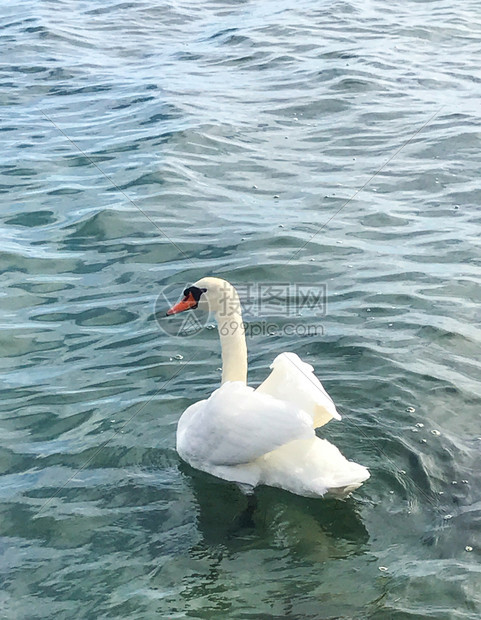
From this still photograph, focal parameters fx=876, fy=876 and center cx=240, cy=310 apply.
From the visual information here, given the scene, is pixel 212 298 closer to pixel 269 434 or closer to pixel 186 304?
pixel 186 304

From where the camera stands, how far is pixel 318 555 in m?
5.37

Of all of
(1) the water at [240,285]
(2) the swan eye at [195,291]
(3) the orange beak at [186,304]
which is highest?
(2) the swan eye at [195,291]

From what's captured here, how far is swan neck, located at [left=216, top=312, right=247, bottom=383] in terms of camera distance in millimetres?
6371

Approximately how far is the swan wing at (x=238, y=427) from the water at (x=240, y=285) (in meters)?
0.31

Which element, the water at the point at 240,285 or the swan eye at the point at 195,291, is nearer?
the water at the point at 240,285

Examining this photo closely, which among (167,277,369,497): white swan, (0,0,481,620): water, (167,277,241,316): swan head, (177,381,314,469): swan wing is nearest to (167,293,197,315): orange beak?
(167,277,241,316): swan head

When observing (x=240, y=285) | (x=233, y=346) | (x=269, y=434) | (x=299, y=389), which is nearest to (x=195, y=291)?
(x=233, y=346)

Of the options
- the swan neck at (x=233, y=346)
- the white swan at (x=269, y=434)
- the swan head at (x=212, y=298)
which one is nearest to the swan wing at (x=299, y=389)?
the white swan at (x=269, y=434)

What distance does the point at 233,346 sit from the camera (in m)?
6.43

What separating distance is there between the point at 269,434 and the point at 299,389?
40cm

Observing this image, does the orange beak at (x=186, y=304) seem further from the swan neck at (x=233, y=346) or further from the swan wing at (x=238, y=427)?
the swan wing at (x=238, y=427)

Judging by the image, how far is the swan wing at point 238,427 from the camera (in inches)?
218

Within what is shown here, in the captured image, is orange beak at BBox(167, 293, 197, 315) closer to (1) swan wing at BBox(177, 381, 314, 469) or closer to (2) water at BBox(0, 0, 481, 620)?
(1) swan wing at BBox(177, 381, 314, 469)

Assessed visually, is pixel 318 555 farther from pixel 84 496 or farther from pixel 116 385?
pixel 116 385
